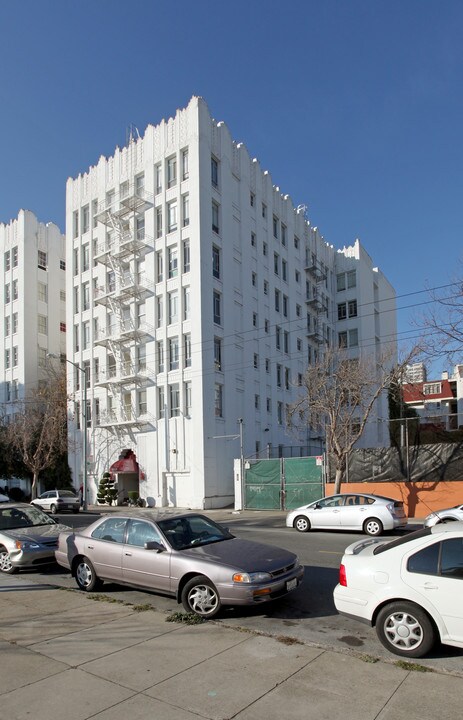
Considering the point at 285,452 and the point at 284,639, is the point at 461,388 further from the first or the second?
the point at 284,639

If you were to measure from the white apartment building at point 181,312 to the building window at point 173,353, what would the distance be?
3.5 inches

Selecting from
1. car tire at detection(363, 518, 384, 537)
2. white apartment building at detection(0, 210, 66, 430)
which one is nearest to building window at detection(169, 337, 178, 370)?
white apartment building at detection(0, 210, 66, 430)

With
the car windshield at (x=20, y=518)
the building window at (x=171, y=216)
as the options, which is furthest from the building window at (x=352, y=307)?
the car windshield at (x=20, y=518)

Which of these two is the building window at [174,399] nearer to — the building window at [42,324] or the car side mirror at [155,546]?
the building window at [42,324]

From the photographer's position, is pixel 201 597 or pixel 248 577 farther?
pixel 201 597

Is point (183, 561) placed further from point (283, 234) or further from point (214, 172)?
point (283, 234)

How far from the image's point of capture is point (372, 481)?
24922 mm

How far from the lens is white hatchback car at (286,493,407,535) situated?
17.1m

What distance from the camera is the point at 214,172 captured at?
1508 inches

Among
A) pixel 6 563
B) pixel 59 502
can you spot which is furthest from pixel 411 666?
pixel 59 502

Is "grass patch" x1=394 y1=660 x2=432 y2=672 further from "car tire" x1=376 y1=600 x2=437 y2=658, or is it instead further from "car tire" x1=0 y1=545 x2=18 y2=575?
"car tire" x1=0 y1=545 x2=18 y2=575

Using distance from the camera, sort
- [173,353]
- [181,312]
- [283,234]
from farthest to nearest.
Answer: [283,234] < [173,353] < [181,312]

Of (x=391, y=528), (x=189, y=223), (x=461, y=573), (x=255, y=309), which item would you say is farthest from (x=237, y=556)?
(x=255, y=309)

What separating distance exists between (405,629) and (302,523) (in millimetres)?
13205
